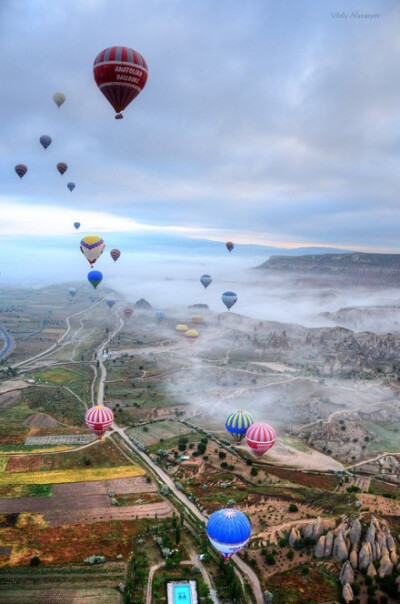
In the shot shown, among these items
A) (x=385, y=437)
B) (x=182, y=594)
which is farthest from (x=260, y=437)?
(x=385, y=437)

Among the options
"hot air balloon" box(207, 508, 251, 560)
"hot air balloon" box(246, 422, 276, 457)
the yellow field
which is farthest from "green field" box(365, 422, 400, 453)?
"hot air balloon" box(207, 508, 251, 560)

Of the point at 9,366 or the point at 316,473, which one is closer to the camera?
the point at 316,473

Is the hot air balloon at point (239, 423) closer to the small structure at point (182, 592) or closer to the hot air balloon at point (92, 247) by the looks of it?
the small structure at point (182, 592)

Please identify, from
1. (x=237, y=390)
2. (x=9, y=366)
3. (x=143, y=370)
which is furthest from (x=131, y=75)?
(x=9, y=366)

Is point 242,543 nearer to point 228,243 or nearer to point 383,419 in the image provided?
point 383,419

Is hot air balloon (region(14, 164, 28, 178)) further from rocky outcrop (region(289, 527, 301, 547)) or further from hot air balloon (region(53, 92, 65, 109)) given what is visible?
rocky outcrop (region(289, 527, 301, 547))

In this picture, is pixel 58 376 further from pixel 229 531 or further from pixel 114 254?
pixel 229 531
